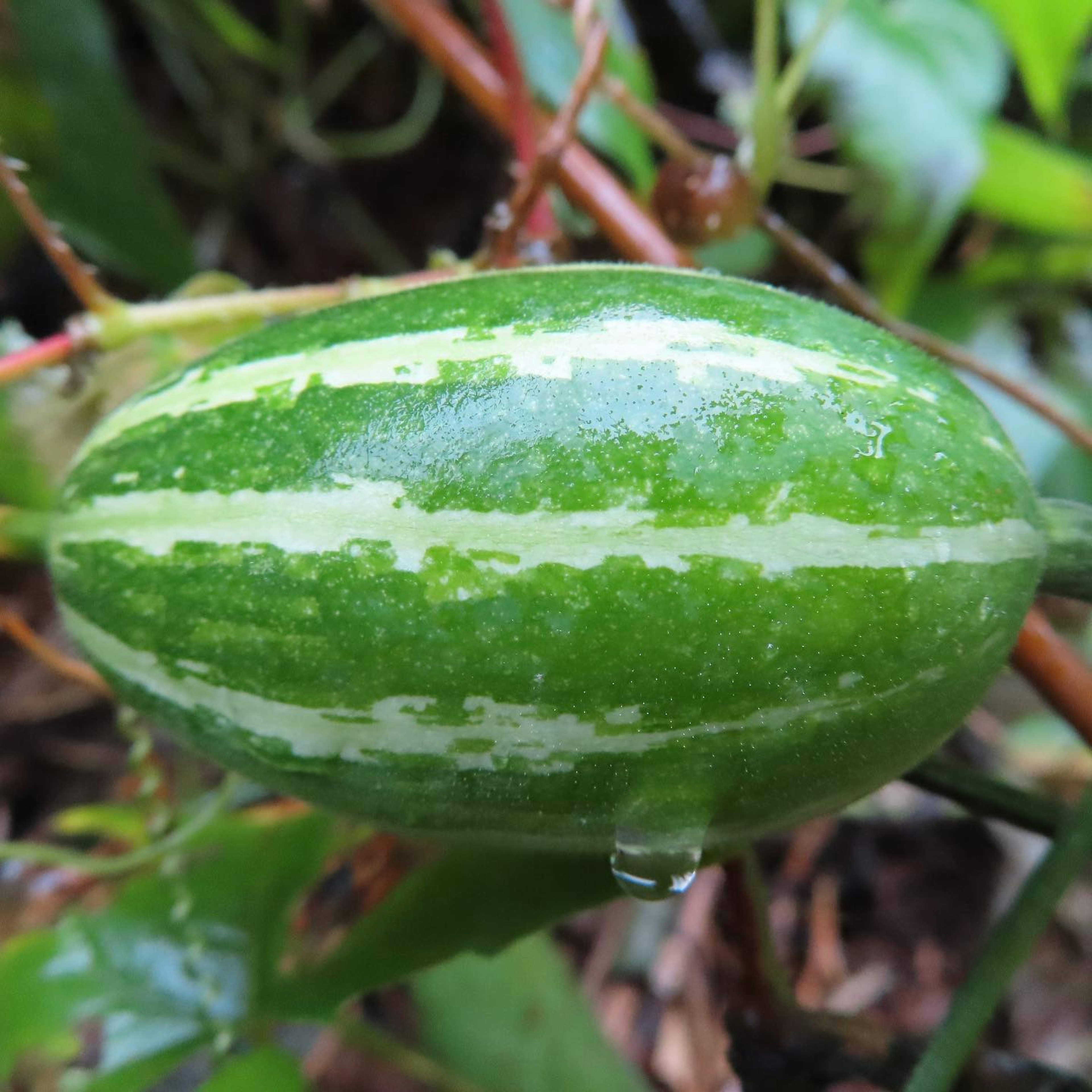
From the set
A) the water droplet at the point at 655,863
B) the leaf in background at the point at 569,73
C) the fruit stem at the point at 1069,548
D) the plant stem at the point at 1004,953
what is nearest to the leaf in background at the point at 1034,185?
the leaf in background at the point at 569,73

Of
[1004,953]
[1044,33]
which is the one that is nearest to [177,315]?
[1004,953]

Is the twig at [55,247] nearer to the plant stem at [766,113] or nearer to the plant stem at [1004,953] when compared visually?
the plant stem at [766,113]

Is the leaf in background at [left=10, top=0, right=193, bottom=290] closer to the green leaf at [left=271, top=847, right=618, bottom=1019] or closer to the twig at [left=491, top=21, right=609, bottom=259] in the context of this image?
the twig at [left=491, top=21, right=609, bottom=259]

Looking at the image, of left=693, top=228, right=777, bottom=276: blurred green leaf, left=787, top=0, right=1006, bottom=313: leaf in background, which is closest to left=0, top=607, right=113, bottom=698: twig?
left=693, top=228, right=777, bottom=276: blurred green leaf

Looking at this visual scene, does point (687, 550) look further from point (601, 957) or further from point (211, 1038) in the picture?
point (601, 957)

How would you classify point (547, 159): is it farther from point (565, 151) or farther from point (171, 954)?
point (171, 954)

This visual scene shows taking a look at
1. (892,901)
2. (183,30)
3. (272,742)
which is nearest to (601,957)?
(892,901)
